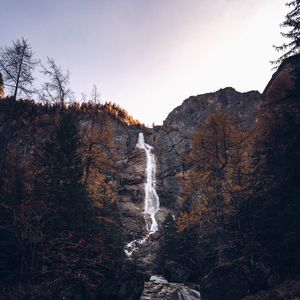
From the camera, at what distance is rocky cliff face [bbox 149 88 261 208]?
193 ft

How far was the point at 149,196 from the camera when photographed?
53.5 m

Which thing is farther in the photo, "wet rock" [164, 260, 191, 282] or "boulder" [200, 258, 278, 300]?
"wet rock" [164, 260, 191, 282]

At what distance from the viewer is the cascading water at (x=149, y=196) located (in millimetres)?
42625

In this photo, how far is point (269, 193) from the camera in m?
13.6

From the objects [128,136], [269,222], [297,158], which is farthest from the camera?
[128,136]

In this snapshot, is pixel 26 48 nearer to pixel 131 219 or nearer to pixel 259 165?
pixel 259 165

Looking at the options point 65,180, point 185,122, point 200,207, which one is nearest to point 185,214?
point 200,207

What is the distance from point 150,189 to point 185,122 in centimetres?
2133

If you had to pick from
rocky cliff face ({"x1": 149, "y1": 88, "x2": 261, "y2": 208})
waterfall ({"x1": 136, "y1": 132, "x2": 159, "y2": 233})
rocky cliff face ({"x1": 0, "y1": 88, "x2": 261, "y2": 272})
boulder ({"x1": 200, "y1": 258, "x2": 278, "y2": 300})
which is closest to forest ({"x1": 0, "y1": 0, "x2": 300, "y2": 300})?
boulder ({"x1": 200, "y1": 258, "x2": 278, "y2": 300})

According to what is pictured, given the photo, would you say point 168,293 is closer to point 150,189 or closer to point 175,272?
point 175,272

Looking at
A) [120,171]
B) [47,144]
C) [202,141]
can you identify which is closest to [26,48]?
[47,144]

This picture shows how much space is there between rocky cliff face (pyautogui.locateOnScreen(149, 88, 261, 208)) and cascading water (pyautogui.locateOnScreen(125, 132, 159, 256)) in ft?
5.12

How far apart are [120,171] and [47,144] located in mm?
40237

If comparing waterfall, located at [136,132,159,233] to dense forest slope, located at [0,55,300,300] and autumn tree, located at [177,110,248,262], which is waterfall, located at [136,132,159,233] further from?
autumn tree, located at [177,110,248,262]
